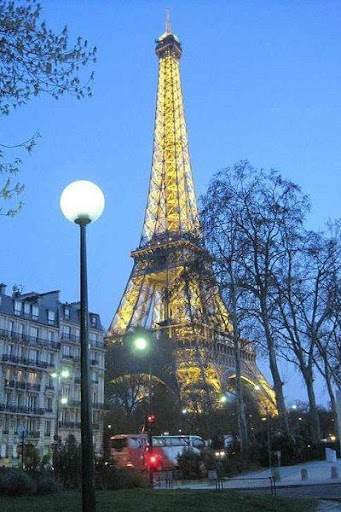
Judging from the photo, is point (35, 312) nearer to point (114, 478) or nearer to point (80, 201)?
point (114, 478)

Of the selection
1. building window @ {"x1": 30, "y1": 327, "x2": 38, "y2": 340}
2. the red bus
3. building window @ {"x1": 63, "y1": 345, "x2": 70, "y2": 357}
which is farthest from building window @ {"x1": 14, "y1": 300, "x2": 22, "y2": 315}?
the red bus

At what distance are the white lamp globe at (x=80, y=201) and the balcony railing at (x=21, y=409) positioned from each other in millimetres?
48961

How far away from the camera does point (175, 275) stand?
7119cm

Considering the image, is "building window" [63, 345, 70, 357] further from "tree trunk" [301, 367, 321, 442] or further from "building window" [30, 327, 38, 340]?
Result: "tree trunk" [301, 367, 321, 442]

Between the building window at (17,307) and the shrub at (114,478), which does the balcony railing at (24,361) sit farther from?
the shrub at (114,478)

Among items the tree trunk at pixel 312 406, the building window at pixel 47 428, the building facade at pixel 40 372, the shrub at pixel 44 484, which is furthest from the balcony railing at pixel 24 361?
the shrub at pixel 44 484

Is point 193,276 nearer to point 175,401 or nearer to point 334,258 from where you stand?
point 334,258

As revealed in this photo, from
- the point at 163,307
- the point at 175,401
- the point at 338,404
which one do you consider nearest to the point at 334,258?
the point at 338,404

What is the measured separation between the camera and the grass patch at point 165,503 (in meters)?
11.5

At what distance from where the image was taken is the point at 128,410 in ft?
210

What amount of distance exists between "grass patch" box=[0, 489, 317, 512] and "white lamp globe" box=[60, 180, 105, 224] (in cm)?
633

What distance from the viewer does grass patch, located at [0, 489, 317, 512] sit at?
37.8 ft

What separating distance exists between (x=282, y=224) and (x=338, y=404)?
24.7 meters

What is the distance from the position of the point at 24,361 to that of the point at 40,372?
304 cm
